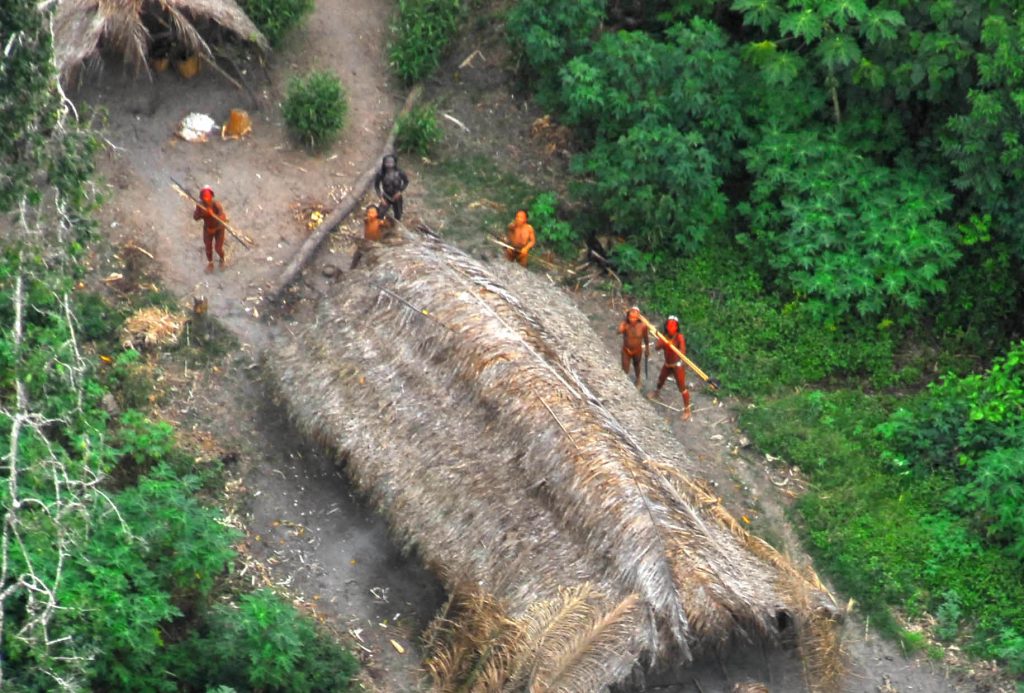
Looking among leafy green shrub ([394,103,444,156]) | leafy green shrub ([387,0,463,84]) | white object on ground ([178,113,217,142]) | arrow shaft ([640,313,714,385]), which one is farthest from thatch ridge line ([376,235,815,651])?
leafy green shrub ([387,0,463,84])

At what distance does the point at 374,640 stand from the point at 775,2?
339 inches

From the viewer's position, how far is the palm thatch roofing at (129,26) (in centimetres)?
1717

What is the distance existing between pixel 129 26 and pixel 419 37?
358 centimetres

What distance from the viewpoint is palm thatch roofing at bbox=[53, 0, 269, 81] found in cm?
1717

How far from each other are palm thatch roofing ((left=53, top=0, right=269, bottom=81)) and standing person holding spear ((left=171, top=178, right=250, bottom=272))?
5.93ft

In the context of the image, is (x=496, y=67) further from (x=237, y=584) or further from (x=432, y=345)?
(x=237, y=584)

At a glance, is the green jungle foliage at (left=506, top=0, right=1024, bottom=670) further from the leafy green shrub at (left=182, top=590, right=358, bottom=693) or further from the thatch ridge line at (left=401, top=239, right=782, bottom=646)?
the leafy green shrub at (left=182, top=590, right=358, bottom=693)

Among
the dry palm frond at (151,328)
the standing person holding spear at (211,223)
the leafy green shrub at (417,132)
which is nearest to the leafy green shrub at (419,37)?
the leafy green shrub at (417,132)

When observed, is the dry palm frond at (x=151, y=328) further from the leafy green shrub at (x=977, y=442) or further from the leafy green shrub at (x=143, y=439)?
the leafy green shrub at (x=977, y=442)

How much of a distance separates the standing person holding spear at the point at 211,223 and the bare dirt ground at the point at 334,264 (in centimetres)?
20

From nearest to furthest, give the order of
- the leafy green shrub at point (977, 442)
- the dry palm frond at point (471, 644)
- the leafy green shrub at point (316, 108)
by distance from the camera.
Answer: the dry palm frond at point (471, 644) → the leafy green shrub at point (977, 442) → the leafy green shrub at point (316, 108)

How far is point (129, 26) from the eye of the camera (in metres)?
17.5

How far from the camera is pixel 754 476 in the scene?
622 inches

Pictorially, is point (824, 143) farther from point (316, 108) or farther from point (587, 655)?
point (587, 655)
